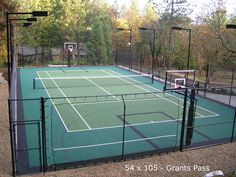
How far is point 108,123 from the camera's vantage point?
16.5 m

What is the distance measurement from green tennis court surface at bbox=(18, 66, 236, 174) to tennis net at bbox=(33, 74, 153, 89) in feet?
1.70

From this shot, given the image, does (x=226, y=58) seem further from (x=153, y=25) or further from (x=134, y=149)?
(x=134, y=149)

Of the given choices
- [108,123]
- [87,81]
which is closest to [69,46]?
[87,81]

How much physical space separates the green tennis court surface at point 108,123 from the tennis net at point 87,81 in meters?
0.52

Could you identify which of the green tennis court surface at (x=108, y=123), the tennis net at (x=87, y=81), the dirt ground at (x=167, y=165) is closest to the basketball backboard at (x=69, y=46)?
the tennis net at (x=87, y=81)

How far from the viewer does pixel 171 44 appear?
132 feet

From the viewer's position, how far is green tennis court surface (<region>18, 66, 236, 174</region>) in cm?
1263

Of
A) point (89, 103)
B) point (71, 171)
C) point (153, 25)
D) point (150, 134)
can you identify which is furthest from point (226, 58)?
point (71, 171)

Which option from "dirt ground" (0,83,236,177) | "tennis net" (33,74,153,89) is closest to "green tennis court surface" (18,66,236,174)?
"tennis net" (33,74,153,89)

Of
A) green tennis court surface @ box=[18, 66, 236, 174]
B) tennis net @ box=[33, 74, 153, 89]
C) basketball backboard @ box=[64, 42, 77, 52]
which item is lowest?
green tennis court surface @ box=[18, 66, 236, 174]

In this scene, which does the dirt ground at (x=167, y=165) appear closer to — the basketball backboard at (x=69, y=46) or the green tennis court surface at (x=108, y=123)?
the green tennis court surface at (x=108, y=123)

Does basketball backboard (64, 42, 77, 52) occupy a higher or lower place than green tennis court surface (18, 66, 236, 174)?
higher

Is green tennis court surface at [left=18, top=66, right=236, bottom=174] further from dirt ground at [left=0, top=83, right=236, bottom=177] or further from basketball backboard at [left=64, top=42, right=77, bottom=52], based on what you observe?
basketball backboard at [left=64, top=42, right=77, bottom=52]

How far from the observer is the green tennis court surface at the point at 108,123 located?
41.4 feet
